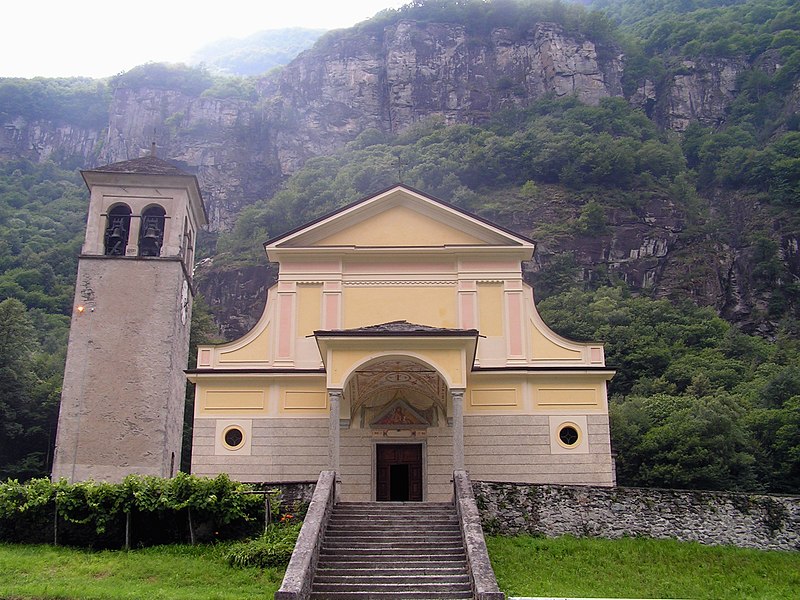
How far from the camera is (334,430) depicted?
17641 mm

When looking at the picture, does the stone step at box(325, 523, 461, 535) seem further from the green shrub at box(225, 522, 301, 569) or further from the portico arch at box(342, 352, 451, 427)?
the portico arch at box(342, 352, 451, 427)

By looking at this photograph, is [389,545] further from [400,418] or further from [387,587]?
[400,418]

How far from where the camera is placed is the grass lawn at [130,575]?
12062 millimetres

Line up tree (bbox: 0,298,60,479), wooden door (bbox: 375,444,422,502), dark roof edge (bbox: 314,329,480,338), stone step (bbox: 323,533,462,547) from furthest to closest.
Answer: tree (bbox: 0,298,60,479) → wooden door (bbox: 375,444,422,502) → dark roof edge (bbox: 314,329,480,338) → stone step (bbox: 323,533,462,547)

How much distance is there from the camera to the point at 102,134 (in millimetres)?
111250

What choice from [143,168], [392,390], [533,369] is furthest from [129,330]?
[533,369]

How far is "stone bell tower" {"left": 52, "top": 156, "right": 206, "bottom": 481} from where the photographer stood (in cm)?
2130

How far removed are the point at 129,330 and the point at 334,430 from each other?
25.6 ft

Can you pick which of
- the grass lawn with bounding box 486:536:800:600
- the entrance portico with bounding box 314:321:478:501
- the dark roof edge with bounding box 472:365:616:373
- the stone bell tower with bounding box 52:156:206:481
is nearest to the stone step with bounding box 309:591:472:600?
the grass lawn with bounding box 486:536:800:600

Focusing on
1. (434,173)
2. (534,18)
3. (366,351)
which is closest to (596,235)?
(434,173)

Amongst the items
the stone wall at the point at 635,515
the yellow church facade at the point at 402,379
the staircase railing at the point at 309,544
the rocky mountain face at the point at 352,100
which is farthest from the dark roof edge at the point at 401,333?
the rocky mountain face at the point at 352,100

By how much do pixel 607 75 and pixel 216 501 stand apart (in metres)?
93.5

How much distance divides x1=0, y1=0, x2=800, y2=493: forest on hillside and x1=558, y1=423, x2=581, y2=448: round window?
17.9 m

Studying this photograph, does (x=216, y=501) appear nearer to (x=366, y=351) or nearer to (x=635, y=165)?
(x=366, y=351)
